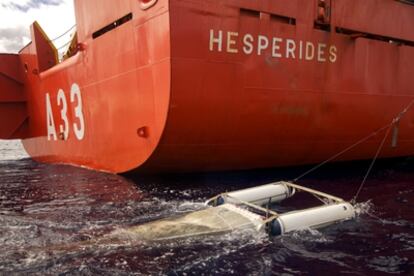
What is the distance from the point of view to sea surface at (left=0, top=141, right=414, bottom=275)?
3.56m

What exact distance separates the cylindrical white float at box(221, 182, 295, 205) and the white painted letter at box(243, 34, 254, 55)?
6.78 ft

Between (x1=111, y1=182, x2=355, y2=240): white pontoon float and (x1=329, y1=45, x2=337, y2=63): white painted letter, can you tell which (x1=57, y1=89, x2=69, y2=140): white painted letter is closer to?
(x1=111, y1=182, x2=355, y2=240): white pontoon float

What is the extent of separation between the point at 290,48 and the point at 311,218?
3.21 meters

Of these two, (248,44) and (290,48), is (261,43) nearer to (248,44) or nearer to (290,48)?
(248,44)

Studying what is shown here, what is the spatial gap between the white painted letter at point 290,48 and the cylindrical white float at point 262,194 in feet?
7.29

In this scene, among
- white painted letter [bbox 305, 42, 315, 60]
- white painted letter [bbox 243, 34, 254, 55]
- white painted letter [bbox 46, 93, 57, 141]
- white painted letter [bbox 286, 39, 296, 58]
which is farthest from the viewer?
white painted letter [bbox 46, 93, 57, 141]

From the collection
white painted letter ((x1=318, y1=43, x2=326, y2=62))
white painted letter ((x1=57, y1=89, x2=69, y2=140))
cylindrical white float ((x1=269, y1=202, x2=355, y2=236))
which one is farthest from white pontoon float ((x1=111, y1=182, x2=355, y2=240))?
white painted letter ((x1=57, y1=89, x2=69, y2=140))

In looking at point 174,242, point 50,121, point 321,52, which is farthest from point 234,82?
point 50,121

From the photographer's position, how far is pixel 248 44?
6297 millimetres

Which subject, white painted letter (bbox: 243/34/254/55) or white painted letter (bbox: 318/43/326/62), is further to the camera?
white painted letter (bbox: 318/43/326/62)

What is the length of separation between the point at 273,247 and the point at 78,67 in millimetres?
5719

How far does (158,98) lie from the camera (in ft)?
19.9

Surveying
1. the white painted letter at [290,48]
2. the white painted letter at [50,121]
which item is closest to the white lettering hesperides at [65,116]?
the white painted letter at [50,121]

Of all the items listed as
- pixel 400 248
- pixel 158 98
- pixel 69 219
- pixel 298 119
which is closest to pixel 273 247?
pixel 400 248
